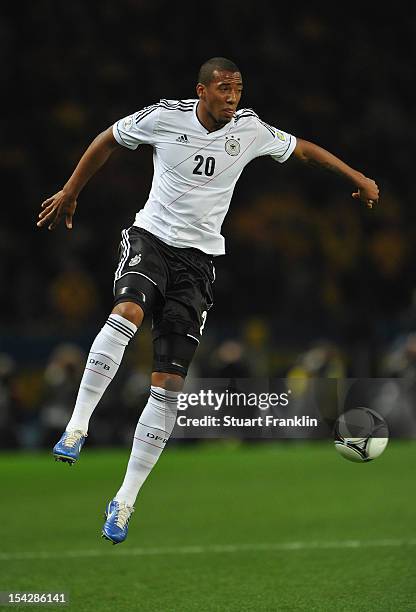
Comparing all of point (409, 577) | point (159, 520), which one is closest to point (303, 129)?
point (159, 520)

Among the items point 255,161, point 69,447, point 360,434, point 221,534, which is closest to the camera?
point 69,447

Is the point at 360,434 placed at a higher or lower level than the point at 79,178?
lower

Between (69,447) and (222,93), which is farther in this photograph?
(222,93)

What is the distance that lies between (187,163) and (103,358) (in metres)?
1.30

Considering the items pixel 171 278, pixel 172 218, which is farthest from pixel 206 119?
pixel 171 278

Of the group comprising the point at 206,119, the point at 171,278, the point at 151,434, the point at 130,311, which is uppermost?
the point at 206,119

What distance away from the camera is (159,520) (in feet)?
41.2

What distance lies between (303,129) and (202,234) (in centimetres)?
2068

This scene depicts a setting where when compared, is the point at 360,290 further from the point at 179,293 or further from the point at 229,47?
the point at 179,293

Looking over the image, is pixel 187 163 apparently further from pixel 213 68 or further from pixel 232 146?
pixel 213 68

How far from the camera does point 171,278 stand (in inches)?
290

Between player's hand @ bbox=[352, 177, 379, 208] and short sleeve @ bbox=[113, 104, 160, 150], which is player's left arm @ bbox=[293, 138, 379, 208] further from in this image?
short sleeve @ bbox=[113, 104, 160, 150]

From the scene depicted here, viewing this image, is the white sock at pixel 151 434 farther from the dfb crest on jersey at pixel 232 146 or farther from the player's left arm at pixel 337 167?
the player's left arm at pixel 337 167

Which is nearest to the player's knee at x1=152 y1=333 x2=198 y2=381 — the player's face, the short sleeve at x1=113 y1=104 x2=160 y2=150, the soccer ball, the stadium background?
the soccer ball
